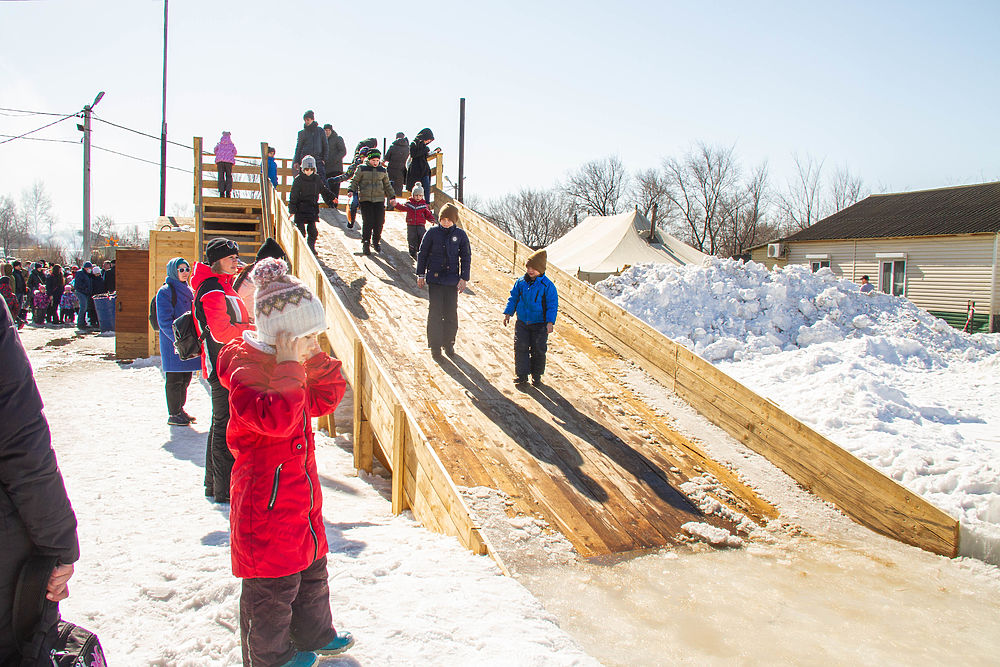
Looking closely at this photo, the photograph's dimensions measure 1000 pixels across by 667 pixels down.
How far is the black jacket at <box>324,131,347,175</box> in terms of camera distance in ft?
49.0

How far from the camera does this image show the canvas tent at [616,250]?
26734 mm

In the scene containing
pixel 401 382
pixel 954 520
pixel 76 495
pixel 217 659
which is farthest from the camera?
pixel 401 382

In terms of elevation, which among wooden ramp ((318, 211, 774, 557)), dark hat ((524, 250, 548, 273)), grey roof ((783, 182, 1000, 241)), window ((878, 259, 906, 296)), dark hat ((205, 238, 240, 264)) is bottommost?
wooden ramp ((318, 211, 774, 557))

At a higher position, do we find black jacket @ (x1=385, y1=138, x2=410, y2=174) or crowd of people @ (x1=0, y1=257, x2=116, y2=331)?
black jacket @ (x1=385, y1=138, x2=410, y2=174)

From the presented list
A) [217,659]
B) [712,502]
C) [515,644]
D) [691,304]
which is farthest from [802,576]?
[691,304]

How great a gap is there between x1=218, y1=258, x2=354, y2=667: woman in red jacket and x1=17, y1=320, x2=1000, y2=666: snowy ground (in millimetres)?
408

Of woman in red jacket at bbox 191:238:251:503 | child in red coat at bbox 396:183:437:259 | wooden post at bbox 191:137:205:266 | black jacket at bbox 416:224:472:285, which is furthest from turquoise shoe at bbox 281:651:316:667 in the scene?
wooden post at bbox 191:137:205:266

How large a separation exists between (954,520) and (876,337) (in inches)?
385

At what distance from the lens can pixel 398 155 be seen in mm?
14625

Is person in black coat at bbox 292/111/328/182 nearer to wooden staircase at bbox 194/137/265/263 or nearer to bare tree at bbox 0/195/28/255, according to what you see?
wooden staircase at bbox 194/137/265/263

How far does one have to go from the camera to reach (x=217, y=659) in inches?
107

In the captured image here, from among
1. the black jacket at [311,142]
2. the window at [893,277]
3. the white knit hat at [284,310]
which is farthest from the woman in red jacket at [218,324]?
the window at [893,277]

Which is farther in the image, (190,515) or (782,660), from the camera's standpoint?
(190,515)

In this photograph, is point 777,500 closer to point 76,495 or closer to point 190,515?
point 190,515
